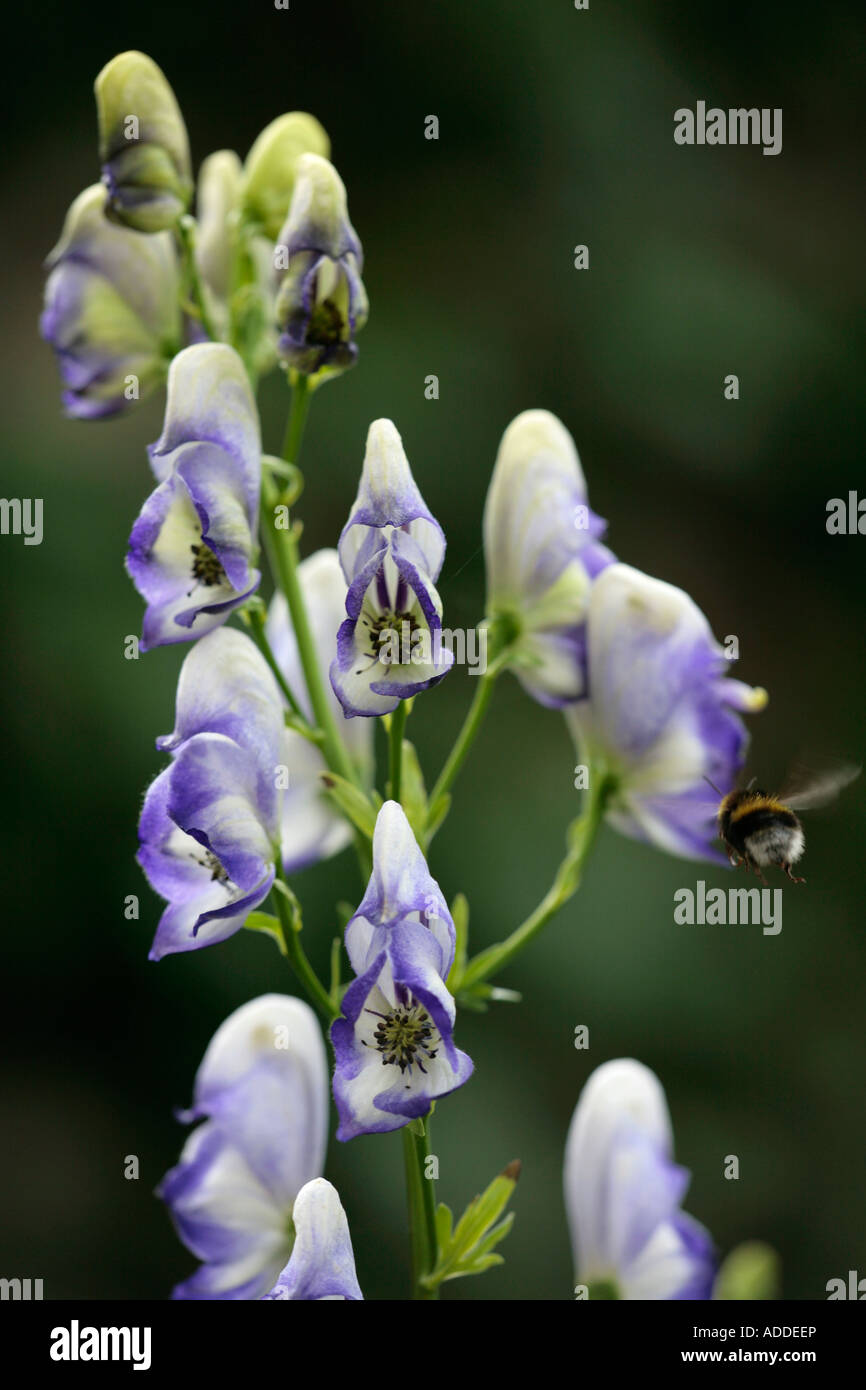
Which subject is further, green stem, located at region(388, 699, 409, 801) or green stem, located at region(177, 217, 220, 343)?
green stem, located at region(177, 217, 220, 343)

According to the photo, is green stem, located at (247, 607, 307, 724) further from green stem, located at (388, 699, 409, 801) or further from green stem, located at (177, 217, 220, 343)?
green stem, located at (177, 217, 220, 343)

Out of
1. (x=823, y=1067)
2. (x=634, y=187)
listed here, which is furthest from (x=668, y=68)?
(x=823, y=1067)

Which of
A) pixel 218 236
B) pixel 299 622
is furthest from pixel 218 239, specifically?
pixel 299 622

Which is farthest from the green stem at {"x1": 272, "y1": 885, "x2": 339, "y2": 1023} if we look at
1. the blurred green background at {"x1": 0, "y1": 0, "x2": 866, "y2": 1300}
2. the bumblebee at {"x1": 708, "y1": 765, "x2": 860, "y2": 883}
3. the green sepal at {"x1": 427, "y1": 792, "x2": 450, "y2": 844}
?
the blurred green background at {"x1": 0, "y1": 0, "x2": 866, "y2": 1300}

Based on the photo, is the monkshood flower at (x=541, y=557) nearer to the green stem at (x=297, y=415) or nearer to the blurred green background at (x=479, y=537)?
the green stem at (x=297, y=415)

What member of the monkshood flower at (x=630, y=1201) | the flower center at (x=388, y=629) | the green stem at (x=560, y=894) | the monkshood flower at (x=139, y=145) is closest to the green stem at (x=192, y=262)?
the monkshood flower at (x=139, y=145)

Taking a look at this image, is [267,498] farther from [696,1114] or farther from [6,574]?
[696,1114]
